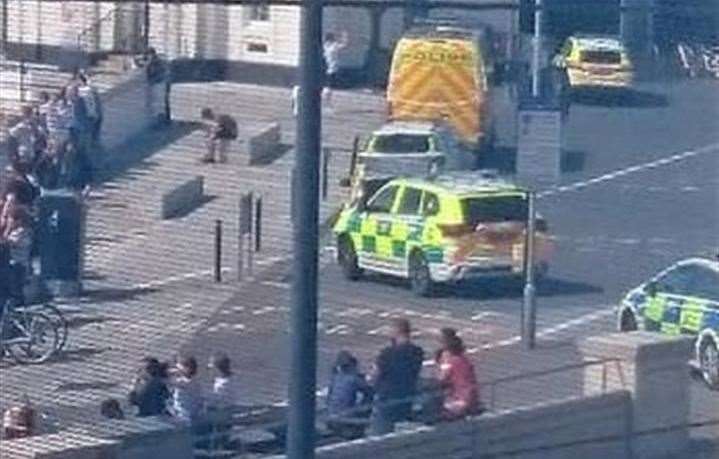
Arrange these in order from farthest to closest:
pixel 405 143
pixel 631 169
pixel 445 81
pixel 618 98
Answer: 1. pixel 618 98
2. pixel 631 169
3. pixel 445 81
4. pixel 405 143

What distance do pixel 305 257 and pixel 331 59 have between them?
0.44 meters

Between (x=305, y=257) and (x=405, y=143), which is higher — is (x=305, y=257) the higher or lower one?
the lower one

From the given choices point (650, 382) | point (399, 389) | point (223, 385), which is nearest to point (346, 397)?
point (399, 389)

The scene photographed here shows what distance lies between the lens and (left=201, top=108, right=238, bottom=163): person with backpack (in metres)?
6.62

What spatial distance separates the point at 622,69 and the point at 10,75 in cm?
179

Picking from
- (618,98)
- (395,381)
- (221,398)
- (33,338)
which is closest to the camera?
(33,338)

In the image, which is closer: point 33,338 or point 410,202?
point 33,338

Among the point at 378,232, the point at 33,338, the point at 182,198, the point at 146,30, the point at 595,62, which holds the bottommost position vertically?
the point at 33,338

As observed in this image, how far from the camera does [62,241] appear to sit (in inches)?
254

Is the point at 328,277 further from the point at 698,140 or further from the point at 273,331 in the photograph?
the point at 698,140

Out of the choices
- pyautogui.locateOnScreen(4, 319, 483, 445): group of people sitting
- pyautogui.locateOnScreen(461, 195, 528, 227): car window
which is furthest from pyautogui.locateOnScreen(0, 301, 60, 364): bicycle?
pyautogui.locateOnScreen(461, 195, 528, 227): car window

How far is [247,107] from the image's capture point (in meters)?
6.80

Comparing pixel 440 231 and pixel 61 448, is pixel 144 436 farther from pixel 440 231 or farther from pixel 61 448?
pixel 440 231

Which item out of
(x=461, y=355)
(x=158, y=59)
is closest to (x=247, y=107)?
(x=158, y=59)
